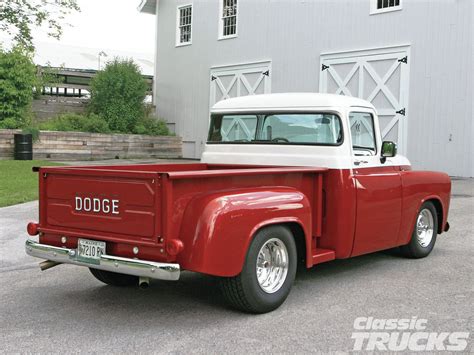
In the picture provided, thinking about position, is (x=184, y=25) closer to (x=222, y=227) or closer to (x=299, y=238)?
(x=299, y=238)

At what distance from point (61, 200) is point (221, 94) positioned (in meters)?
17.9

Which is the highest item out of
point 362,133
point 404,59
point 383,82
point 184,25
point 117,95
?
point 184,25

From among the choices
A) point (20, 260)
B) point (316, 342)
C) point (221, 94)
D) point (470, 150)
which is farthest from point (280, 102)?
point (221, 94)

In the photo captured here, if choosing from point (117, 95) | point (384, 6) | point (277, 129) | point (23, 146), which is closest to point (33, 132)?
point (23, 146)

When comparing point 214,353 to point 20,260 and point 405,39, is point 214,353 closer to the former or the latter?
point 20,260

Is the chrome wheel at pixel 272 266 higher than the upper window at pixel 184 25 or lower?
lower

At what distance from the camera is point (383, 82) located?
16984 millimetres

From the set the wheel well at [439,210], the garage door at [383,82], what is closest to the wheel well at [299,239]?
the wheel well at [439,210]

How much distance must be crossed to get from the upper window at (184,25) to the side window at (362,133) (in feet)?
61.0

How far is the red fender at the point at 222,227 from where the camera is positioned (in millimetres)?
4336

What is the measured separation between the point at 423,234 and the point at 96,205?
4.17 m

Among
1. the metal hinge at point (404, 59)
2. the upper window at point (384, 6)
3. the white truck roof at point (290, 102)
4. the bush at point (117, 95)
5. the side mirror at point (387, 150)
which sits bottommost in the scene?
the side mirror at point (387, 150)

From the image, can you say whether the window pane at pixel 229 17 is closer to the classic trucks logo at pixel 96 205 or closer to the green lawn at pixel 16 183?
the green lawn at pixel 16 183

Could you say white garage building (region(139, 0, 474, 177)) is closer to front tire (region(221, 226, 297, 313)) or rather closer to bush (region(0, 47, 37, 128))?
bush (region(0, 47, 37, 128))
